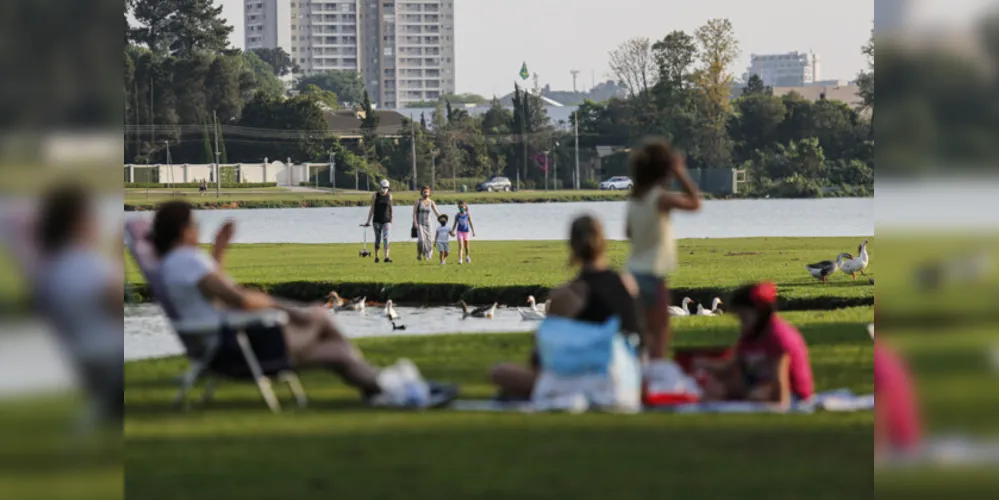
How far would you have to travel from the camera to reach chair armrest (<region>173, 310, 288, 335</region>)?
27.0 feet

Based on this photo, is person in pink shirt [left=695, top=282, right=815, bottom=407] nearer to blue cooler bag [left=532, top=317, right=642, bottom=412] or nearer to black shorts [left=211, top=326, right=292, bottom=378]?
blue cooler bag [left=532, top=317, right=642, bottom=412]

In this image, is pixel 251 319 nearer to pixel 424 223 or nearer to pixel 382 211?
pixel 382 211

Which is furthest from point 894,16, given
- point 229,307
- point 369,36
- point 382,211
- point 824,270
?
point 369,36

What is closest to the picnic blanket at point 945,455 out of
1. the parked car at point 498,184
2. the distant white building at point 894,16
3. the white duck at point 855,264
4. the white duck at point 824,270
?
the distant white building at point 894,16

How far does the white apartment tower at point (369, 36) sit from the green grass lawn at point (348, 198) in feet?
35.7

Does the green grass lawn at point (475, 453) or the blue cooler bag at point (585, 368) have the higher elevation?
the blue cooler bag at point (585, 368)

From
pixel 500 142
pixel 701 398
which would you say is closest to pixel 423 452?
pixel 701 398

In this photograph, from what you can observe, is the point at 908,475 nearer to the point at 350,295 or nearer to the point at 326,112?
the point at 350,295

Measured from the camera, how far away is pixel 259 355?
27.6ft

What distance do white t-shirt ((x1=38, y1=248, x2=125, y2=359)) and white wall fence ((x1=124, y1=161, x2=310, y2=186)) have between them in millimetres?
61293

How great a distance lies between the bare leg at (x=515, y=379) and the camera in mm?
8492

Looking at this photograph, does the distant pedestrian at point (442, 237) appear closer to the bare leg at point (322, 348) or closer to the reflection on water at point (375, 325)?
the reflection on water at point (375, 325)

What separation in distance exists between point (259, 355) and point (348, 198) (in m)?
65.0

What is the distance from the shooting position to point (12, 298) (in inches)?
223
